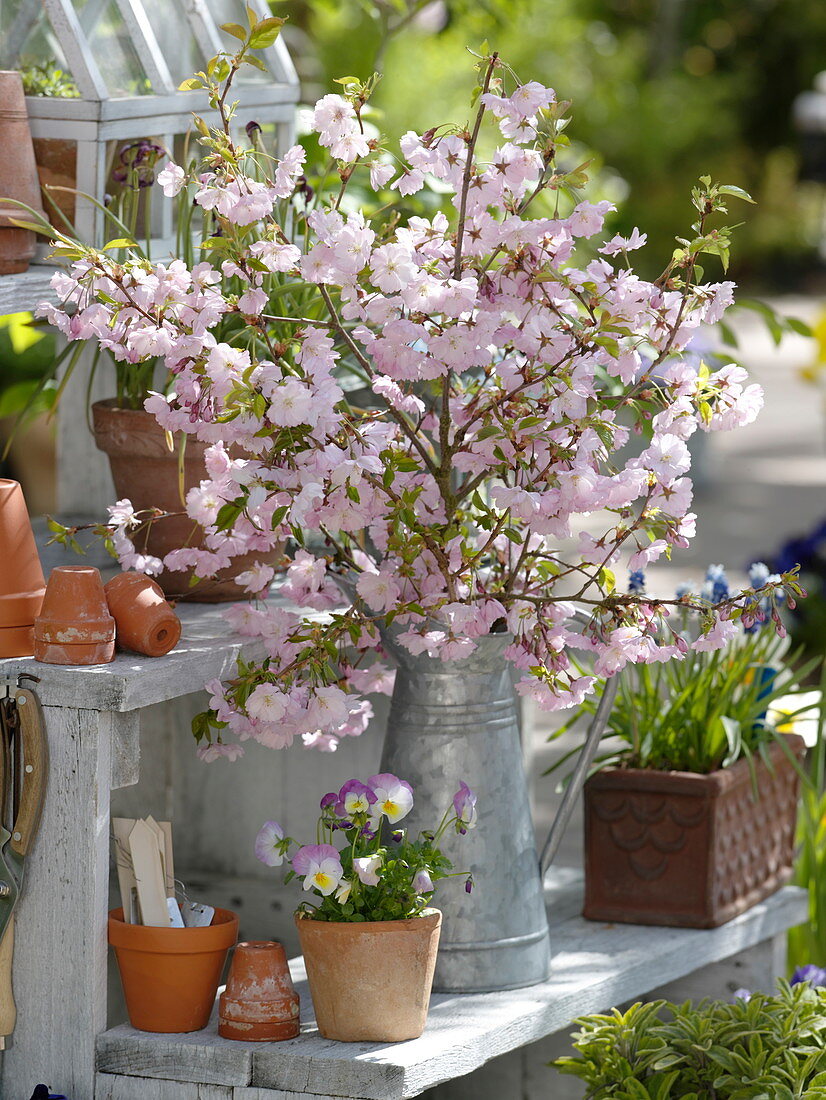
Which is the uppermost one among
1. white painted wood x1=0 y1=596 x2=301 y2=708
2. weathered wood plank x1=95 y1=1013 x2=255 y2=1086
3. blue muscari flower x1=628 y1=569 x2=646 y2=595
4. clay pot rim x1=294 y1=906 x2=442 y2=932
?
blue muscari flower x1=628 y1=569 x2=646 y2=595

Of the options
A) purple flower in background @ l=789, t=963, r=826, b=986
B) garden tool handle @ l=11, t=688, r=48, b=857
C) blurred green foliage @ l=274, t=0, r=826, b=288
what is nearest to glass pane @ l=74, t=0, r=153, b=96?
garden tool handle @ l=11, t=688, r=48, b=857

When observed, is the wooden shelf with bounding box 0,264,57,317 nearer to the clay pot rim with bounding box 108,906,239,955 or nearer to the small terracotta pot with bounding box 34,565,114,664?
the small terracotta pot with bounding box 34,565,114,664

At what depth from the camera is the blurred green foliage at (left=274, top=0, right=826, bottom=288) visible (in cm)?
1720

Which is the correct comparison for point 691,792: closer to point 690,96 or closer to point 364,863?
point 364,863

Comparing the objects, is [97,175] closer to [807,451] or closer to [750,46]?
[807,451]

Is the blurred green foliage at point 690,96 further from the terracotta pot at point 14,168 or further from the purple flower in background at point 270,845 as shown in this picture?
the purple flower in background at point 270,845

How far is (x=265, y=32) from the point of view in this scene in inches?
71.7

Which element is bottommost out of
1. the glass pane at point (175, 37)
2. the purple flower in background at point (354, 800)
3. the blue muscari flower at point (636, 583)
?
the purple flower in background at point (354, 800)

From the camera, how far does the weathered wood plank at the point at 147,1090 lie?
1.90 meters

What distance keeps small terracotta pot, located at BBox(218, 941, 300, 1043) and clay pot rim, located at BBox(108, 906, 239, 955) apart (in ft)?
0.11

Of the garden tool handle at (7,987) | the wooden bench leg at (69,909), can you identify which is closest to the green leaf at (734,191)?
the wooden bench leg at (69,909)

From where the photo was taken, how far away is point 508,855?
2.09 metres

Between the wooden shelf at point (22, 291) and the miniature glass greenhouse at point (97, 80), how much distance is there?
143 millimetres

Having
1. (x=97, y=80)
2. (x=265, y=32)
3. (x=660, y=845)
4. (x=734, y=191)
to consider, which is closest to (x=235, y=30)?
(x=265, y=32)
